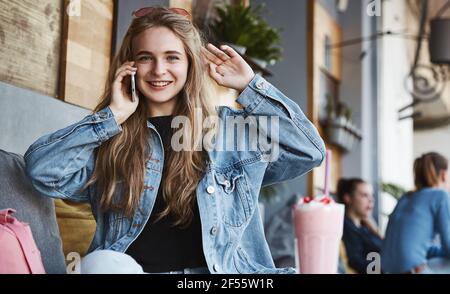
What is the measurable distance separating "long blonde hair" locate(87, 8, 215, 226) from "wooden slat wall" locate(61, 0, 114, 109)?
0.05 meters

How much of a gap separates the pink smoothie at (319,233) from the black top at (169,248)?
0.50 metres

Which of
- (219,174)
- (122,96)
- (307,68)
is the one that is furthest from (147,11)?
(307,68)

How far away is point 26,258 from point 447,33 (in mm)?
2131

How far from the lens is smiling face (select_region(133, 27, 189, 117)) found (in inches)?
87.3

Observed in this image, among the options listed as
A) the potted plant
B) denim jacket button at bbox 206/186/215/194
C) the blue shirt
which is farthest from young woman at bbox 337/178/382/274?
denim jacket button at bbox 206/186/215/194

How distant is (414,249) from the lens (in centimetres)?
306

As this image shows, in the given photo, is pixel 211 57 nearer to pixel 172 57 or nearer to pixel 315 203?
pixel 172 57

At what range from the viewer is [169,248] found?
2088 mm

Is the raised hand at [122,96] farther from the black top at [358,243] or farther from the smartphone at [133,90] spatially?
the black top at [358,243]

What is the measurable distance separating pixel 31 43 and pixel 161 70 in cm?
39

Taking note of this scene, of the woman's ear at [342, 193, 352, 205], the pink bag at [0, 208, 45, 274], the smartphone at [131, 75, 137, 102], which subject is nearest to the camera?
the pink bag at [0, 208, 45, 274]

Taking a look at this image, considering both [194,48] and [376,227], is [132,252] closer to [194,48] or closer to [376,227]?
[194,48]

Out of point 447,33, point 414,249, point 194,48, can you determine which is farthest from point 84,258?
point 447,33

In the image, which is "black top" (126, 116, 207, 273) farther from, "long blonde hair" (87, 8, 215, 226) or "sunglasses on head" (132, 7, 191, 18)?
"sunglasses on head" (132, 7, 191, 18)
